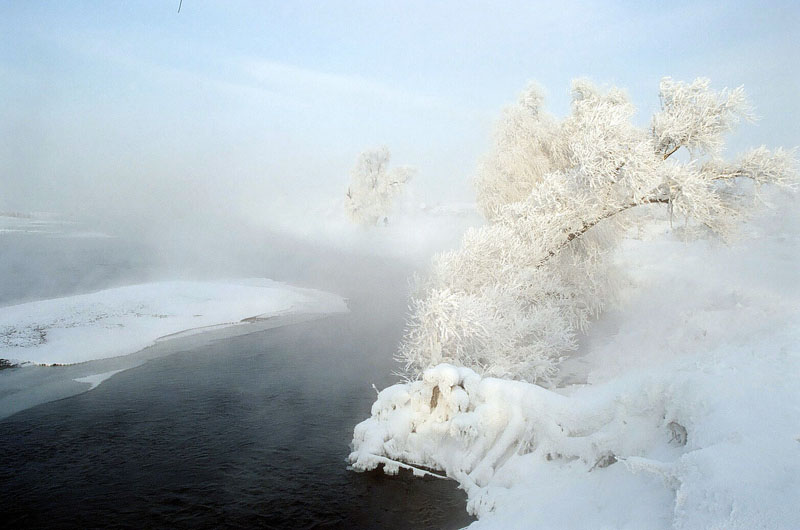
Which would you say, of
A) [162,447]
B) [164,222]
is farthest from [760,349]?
[164,222]

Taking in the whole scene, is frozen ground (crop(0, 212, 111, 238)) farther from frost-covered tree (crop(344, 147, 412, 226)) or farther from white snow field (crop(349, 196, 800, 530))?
white snow field (crop(349, 196, 800, 530))

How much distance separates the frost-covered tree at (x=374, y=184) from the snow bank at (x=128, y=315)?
31.8 meters

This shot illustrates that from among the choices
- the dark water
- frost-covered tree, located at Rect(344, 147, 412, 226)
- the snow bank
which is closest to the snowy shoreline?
the snow bank

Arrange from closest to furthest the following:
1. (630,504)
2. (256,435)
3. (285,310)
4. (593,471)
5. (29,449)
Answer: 1. (630,504)
2. (593,471)
3. (29,449)
4. (256,435)
5. (285,310)

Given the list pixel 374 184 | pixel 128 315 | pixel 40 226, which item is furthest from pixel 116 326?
pixel 40 226

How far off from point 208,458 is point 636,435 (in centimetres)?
990

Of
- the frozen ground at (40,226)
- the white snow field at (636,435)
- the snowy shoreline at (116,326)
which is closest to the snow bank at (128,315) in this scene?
the snowy shoreline at (116,326)

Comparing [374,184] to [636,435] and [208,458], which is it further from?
[636,435]

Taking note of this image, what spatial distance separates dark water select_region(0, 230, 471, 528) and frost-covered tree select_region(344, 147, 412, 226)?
161ft

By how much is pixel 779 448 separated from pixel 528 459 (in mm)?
4844

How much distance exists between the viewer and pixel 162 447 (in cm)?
1296

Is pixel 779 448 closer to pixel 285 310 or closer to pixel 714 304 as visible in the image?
pixel 714 304

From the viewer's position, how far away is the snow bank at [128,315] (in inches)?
821

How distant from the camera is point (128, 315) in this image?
2608 cm
